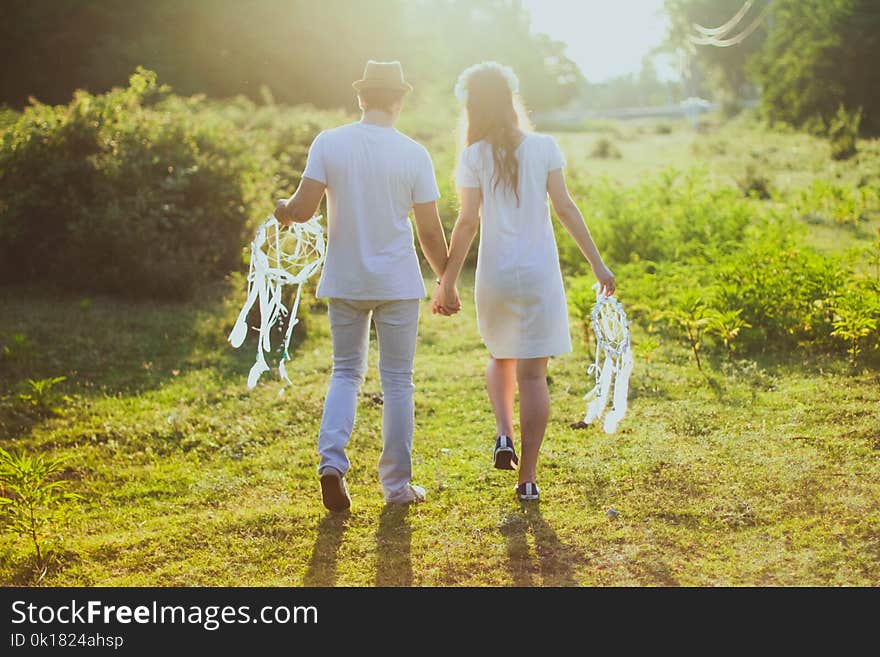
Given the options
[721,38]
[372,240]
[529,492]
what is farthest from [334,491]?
[721,38]

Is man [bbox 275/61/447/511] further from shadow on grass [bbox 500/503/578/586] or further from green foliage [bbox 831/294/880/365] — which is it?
green foliage [bbox 831/294/880/365]

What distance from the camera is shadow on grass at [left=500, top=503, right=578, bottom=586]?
3.77 metres

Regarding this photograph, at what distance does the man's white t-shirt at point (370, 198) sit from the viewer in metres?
4.21

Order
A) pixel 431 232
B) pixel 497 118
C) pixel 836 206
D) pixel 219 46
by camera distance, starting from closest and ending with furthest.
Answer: pixel 497 118
pixel 431 232
pixel 836 206
pixel 219 46

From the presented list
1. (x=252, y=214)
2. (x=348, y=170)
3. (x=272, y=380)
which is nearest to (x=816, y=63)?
(x=252, y=214)

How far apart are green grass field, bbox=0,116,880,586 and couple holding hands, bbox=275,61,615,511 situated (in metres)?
0.48

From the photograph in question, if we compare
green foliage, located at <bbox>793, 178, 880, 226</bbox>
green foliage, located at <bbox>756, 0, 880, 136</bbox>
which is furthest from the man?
green foliage, located at <bbox>756, 0, 880, 136</bbox>

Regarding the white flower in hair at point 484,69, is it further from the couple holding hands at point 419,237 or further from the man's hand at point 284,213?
the man's hand at point 284,213

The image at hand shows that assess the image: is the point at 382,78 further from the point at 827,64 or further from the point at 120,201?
the point at 827,64

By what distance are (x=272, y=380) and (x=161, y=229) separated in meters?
3.72

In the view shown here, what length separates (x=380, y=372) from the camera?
442 centimetres

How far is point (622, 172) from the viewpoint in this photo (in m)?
22.3

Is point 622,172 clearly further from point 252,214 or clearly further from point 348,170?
point 348,170

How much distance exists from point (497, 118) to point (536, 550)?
193cm
